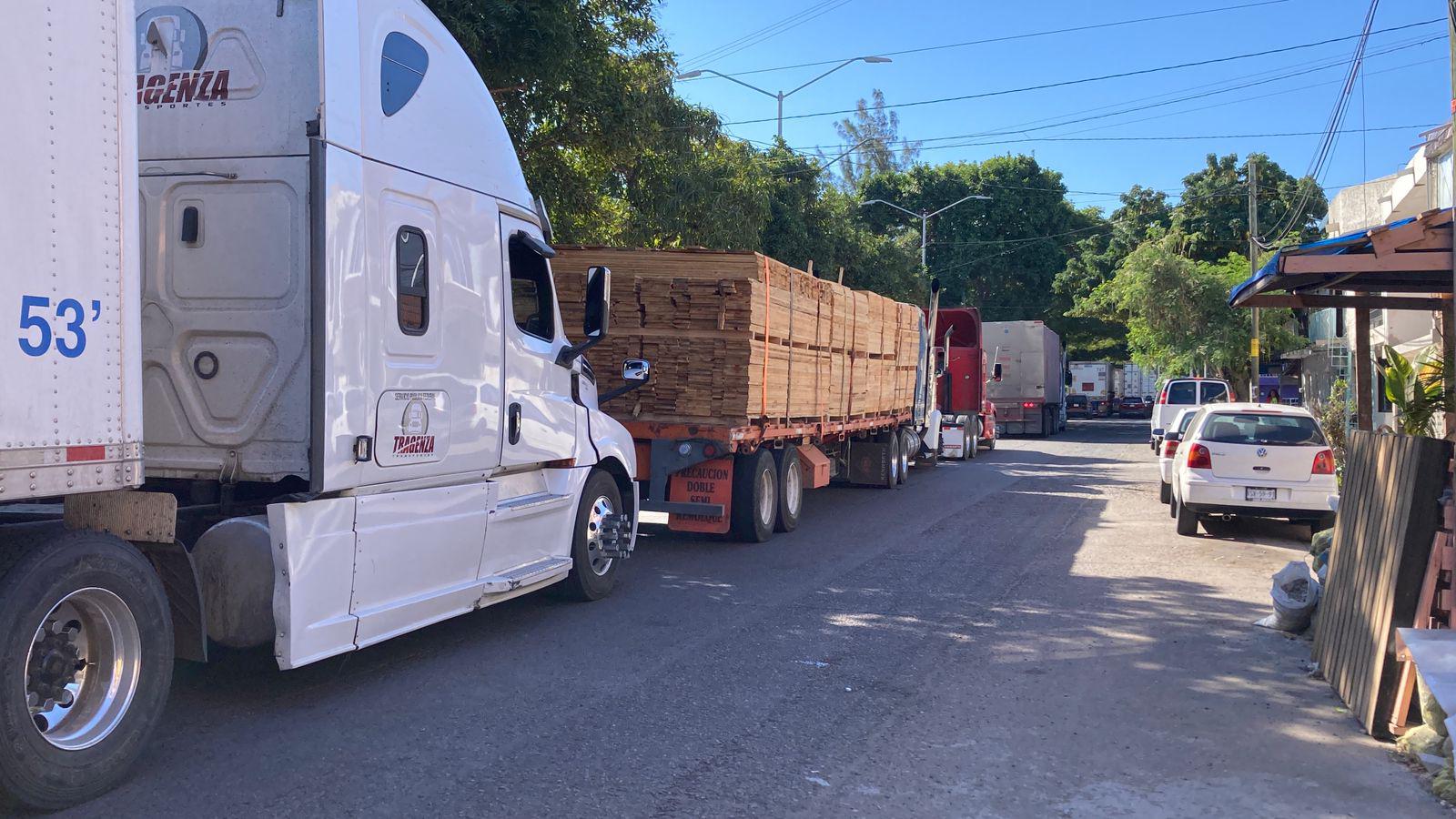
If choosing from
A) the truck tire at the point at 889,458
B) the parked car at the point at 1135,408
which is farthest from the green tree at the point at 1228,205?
the truck tire at the point at 889,458

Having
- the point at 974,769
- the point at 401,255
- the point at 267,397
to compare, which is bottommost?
the point at 974,769

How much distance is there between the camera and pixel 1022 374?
36.0 meters

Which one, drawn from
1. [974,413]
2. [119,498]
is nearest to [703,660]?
[119,498]

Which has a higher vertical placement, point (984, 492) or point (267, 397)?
point (267, 397)

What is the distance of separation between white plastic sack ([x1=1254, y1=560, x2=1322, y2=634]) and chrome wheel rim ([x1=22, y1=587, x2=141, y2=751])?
7.12 metres

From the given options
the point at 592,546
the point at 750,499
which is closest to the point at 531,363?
the point at 592,546

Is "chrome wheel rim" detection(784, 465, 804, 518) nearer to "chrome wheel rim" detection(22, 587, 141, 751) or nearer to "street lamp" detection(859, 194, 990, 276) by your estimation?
"chrome wheel rim" detection(22, 587, 141, 751)

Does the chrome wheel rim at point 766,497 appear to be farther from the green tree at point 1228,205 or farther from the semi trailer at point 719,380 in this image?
the green tree at point 1228,205

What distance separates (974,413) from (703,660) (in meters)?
19.9

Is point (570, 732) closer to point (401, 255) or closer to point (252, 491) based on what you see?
point (252, 491)

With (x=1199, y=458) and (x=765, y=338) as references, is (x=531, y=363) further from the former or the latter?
(x=1199, y=458)

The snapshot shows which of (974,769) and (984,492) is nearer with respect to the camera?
(974,769)

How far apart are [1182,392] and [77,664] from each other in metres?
24.7

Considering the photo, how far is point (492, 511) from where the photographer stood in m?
7.27
